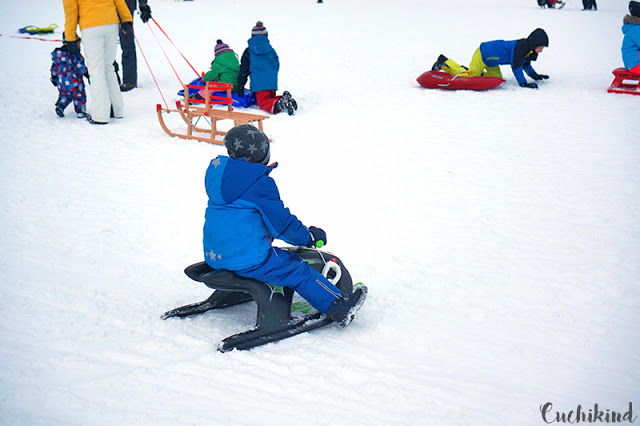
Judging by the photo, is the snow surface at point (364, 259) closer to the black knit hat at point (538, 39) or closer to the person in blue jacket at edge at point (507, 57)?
the person in blue jacket at edge at point (507, 57)

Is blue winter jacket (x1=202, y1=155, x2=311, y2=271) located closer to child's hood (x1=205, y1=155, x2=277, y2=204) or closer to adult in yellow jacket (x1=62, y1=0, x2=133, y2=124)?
child's hood (x1=205, y1=155, x2=277, y2=204)

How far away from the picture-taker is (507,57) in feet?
25.9

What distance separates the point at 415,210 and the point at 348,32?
9.86 metres

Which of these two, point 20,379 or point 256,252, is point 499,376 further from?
point 20,379

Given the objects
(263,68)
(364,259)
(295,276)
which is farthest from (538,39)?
(295,276)

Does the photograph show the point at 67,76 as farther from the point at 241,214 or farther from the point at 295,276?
the point at 295,276

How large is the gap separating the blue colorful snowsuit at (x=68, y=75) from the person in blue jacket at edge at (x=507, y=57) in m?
5.29

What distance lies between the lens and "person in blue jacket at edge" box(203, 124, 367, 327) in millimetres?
2484

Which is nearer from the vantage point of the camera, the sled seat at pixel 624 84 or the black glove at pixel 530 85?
the sled seat at pixel 624 84

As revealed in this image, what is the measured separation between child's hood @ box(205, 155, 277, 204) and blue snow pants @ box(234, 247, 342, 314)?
0.37 m

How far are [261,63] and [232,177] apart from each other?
504 centimetres

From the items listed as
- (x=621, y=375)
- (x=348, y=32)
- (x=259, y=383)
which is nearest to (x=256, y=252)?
(x=259, y=383)

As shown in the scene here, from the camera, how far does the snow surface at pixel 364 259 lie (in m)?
2.21

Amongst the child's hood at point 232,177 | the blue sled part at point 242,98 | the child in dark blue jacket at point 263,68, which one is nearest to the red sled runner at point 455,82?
the child in dark blue jacket at point 263,68
